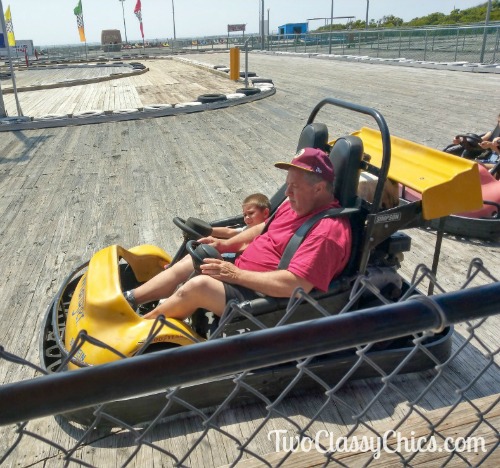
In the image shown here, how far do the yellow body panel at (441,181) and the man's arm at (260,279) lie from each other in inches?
27.1

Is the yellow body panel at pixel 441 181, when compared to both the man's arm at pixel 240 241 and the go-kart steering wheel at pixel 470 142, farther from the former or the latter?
the go-kart steering wheel at pixel 470 142

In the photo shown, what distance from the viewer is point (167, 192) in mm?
5219

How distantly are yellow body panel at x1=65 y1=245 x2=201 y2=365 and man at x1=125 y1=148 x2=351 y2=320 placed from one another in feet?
0.54

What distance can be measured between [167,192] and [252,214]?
230 cm

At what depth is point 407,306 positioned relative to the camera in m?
1.04

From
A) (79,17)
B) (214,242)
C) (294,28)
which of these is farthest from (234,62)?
(294,28)

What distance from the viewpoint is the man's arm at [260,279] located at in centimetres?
220

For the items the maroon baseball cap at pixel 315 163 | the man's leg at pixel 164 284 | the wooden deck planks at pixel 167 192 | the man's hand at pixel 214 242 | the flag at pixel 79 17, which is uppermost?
the flag at pixel 79 17

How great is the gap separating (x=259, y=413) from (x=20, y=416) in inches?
58.8

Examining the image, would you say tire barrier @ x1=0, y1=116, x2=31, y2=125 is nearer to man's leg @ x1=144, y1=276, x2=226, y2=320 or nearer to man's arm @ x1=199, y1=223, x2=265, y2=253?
man's arm @ x1=199, y1=223, x2=265, y2=253

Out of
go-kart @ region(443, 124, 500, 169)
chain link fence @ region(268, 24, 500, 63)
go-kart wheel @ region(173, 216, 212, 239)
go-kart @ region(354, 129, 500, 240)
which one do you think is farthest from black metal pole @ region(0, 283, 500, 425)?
chain link fence @ region(268, 24, 500, 63)

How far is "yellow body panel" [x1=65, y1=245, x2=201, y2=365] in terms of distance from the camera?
84.0 inches

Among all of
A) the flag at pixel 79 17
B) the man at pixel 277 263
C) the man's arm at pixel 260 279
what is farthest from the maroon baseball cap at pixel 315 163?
the flag at pixel 79 17

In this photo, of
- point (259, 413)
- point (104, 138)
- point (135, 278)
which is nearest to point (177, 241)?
point (135, 278)
